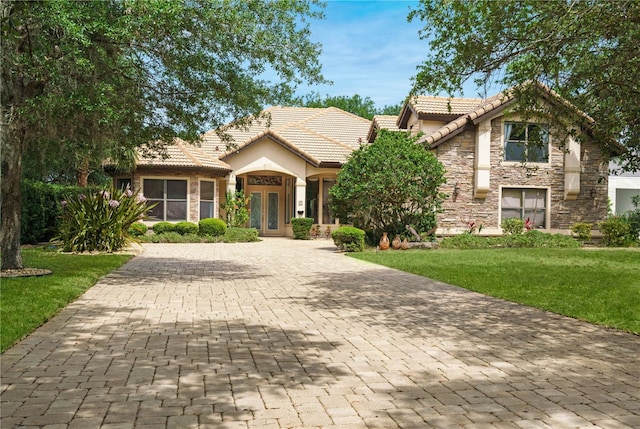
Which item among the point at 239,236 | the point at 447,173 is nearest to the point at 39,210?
the point at 239,236

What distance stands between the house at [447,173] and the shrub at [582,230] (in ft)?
1.58

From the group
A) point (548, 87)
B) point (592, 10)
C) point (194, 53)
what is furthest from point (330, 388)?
point (194, 53)

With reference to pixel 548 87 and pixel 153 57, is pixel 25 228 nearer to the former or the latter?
pixel 153 57

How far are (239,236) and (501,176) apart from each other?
12.0 m

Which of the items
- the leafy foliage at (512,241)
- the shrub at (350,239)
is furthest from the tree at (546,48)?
the leafy foliage at (512,241)

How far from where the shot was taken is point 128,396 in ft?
15.1

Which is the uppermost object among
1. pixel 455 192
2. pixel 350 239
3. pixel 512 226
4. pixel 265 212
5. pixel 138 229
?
pixel 455 192

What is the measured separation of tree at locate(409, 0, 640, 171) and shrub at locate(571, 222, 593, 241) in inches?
594

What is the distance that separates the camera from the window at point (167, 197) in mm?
26906

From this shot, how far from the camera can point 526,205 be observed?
25.7 m

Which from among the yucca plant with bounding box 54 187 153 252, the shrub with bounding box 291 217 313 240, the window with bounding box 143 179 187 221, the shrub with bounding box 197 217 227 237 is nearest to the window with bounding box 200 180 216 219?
the window with bounding box 143 179 187 221

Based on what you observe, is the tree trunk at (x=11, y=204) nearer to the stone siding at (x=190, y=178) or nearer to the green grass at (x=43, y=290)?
the green grass at (x=43, y=290)

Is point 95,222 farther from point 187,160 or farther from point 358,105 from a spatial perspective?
point 358,105

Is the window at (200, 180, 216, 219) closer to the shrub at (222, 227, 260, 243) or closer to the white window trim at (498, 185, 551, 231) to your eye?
the shrub at (222, 227, 260, 243)
